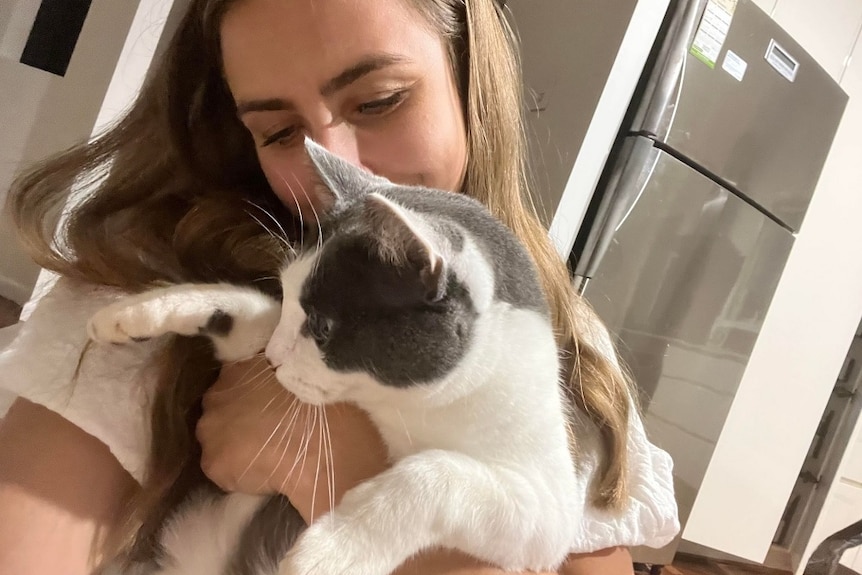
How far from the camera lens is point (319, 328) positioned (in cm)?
68

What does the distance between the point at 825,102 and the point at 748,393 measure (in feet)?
3.36

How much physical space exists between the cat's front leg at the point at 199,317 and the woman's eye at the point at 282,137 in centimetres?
24

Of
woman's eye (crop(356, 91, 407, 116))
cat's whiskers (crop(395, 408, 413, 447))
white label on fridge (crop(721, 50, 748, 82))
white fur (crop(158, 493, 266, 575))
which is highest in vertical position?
white label on fridge (crop(721, 50, 748, 82))

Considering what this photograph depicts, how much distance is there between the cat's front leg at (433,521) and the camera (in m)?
0.60

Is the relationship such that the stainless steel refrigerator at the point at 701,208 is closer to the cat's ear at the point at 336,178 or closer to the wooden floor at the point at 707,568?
the wooden floor at the point at 707,568

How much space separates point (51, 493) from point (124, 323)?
0.21 meters

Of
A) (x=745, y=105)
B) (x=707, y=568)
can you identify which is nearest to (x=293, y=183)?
(x=745, y=105)

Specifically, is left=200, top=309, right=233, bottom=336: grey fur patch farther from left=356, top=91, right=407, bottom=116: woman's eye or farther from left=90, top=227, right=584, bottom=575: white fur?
left=356, top=91, right=407, bottom=116: woman's eye

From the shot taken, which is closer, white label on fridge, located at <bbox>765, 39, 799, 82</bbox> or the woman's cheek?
the woman's cheek

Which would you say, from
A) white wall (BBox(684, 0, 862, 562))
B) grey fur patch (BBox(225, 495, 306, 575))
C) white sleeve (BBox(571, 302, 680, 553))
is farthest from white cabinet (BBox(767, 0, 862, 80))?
grey fur patch (BBox(225, 495, 306, 575))

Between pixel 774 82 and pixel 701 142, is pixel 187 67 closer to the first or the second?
pixel 701 142

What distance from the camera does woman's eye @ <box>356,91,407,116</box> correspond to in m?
0.83

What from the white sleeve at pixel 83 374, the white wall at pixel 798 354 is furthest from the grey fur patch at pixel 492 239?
the white wall at pixel 798 354

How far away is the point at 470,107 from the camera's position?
922 millimetres
